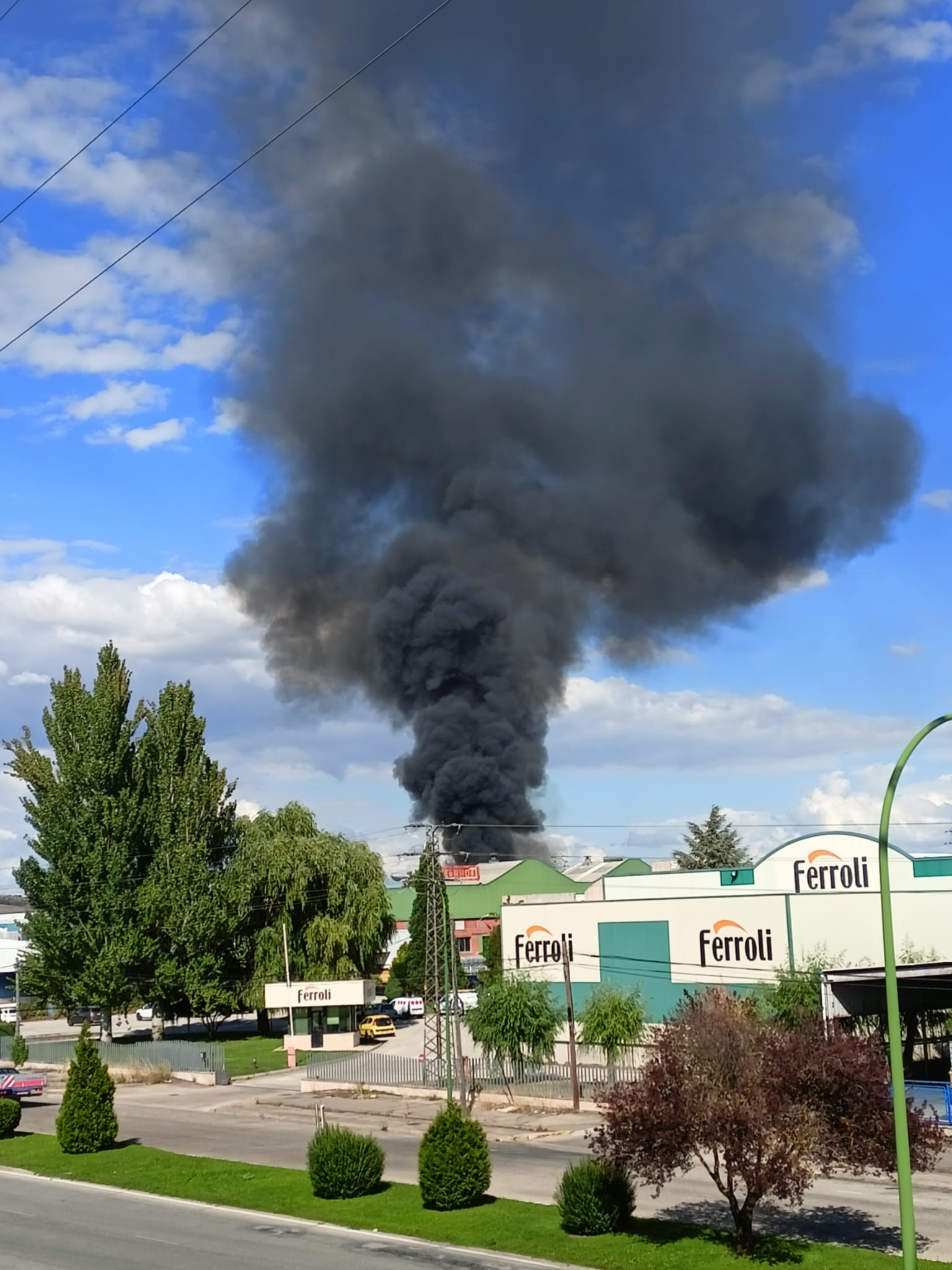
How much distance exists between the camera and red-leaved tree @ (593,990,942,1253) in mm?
18609

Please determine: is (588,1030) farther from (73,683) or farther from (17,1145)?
(73,683)

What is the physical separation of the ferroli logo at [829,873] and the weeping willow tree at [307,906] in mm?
24780

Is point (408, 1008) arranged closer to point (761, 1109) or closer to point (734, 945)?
point (734, 945)

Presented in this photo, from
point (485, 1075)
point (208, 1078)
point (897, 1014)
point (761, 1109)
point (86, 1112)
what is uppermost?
point (897, 1014)

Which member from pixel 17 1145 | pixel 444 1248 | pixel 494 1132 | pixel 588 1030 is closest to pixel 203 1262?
pixel 444 1248

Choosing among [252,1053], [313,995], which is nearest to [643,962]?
[313,995]

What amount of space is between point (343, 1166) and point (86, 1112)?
10.5 metres

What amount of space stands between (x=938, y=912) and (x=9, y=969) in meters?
82.7

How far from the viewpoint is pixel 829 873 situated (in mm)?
54531

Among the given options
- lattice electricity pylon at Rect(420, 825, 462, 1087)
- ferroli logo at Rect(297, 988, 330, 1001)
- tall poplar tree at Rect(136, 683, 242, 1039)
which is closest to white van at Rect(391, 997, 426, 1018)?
tall poplar tree at Rect(136, 683, 242, 1039)

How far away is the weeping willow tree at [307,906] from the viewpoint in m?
67.2

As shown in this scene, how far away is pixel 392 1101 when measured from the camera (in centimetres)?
4806

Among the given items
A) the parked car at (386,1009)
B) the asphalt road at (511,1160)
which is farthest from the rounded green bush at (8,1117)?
the parked car at (386,1009)

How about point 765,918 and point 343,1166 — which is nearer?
point 343,1166
